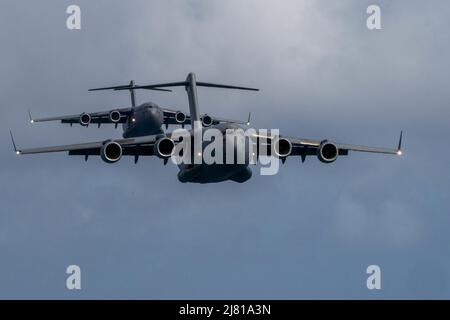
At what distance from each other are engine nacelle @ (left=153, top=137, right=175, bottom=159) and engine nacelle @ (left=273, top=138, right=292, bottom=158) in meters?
5.52

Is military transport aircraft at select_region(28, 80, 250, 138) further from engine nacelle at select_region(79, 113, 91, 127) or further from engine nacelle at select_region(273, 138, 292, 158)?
engine nacelle at select_region(273, 138, 292, 158)

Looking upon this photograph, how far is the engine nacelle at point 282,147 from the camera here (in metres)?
41.9

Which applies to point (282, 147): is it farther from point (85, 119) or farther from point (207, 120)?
point (85, 119)

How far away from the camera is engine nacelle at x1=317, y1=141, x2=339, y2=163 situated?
42.2 meters

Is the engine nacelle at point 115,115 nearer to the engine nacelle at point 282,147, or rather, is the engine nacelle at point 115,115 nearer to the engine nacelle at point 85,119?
the engine nacelle at point 85,119

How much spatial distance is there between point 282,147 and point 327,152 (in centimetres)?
244

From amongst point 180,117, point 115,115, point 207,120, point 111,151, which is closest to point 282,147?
point 111,151

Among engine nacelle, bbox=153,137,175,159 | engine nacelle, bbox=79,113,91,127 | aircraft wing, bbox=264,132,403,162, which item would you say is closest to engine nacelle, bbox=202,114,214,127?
engine nacelle, bbox=79,113,91,127

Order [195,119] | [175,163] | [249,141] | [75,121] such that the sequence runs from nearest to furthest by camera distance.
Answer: [249,141] → [175,163] → [195,119] → [75,121]

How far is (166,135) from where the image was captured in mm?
41375
